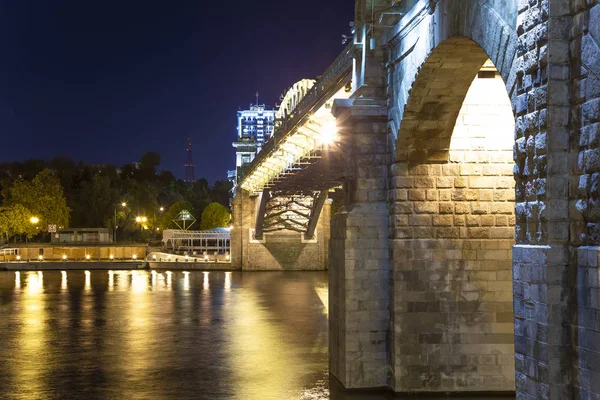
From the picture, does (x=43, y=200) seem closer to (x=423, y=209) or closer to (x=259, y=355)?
(x=259, y=355)

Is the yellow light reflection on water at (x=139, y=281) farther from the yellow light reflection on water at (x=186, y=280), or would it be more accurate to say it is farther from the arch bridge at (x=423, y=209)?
the arch bridge at (x=423, y=209)

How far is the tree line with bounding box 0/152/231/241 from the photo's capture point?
8025cm

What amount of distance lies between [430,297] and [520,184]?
6.46 metres

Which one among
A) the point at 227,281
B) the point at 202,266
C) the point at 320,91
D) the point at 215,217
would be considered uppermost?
the point at 320,91

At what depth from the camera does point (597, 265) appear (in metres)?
7.95

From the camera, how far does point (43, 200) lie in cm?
8031

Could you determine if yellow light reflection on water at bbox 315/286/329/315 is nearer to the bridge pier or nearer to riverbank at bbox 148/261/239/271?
the bridge pier

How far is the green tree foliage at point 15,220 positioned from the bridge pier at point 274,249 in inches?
1090

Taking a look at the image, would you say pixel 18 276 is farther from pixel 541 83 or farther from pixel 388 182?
pixel 541 83

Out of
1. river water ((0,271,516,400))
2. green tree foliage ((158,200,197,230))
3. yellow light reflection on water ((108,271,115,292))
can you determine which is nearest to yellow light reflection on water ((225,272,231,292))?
river water ((0,271,516,400))

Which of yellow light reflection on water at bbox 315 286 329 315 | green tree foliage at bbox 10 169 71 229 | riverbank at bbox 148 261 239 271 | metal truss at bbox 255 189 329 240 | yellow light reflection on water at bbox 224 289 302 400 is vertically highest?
green tree foliage at bbox 10 169 71 229

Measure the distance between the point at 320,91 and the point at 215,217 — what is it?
72.6 meters

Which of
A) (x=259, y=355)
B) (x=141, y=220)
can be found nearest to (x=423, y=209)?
(x=259, y=355)

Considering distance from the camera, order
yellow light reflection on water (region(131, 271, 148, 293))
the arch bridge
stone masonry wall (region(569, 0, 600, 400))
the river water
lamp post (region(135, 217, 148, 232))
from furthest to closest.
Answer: lamp post (region(135, 217, 148, 232)) → yellow light reflection on water (region(131, 271, 148, 293)) → the river water → the arch bridge → stone masonry wall (region(569, 0, 600, 400))
